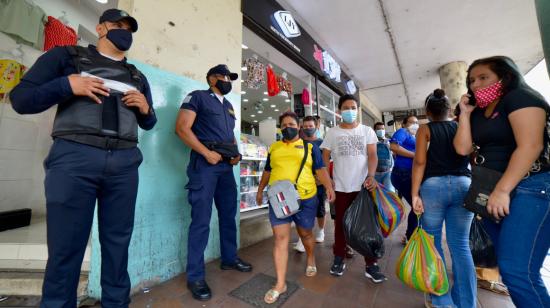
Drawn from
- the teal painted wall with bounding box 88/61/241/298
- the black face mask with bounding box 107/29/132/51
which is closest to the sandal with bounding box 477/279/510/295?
the teal painted wall with bounding box 88/61/241/298

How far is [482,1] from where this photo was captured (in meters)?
3.89

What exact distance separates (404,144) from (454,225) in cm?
148

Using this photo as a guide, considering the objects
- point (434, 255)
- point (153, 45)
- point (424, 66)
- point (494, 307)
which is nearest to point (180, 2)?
point (153, 45)

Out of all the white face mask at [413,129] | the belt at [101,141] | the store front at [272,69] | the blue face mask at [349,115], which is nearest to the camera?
the belt at [101,141]

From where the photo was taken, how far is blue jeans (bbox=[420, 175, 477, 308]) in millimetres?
1309

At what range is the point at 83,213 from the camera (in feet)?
3.67

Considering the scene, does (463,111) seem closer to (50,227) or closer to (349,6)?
(50,227)

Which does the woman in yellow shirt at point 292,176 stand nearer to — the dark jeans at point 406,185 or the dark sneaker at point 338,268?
the dark sneaker at point 338,268

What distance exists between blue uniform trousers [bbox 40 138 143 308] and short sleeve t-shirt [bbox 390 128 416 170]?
2638 mm

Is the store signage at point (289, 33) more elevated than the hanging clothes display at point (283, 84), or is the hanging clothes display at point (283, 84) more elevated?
the store signage at point (289, 33)

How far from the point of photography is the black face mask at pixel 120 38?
1265mm

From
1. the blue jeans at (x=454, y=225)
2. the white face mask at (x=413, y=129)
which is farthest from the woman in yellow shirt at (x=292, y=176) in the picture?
the white face mask at (x=413, y=129)

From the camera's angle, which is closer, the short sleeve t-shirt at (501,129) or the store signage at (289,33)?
the short sleeve t-shirt at (501,129)

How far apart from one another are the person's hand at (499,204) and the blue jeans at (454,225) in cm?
33
